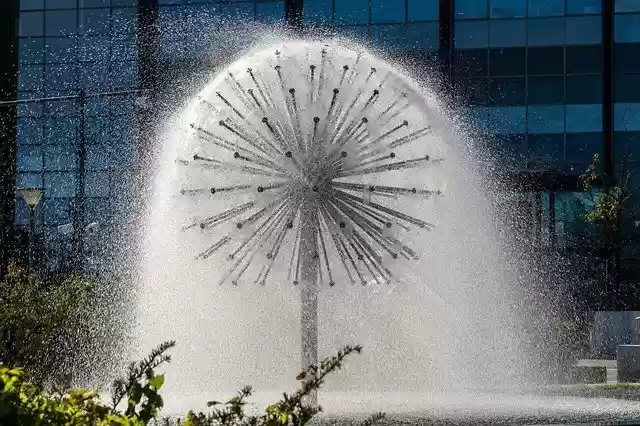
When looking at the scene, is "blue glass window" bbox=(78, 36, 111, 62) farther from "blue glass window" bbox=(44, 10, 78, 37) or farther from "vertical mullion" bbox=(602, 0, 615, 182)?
"vertical mullion" bbox=(602, 0, 615, 182)

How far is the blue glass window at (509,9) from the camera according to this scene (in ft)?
161

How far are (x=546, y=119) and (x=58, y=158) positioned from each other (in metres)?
18.0

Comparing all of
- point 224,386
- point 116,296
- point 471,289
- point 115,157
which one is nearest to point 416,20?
point 115,157

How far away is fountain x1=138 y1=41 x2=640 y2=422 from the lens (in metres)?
13.8

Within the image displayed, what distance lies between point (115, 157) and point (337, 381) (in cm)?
3319

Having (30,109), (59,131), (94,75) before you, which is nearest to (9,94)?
(30,109)

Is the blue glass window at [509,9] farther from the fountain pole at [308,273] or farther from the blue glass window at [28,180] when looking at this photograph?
the fountain pole at [308,273]

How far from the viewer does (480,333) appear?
19.0 m

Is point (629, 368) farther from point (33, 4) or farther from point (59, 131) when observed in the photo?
point (33, 4)

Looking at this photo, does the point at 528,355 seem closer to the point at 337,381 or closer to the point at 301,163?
the point at 337,381

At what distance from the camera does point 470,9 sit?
1941 inches

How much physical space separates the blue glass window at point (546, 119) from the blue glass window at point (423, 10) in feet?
16.0

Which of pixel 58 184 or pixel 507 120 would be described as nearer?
pixel 507 120

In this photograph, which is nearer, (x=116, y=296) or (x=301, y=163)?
(x=301, y=163)
